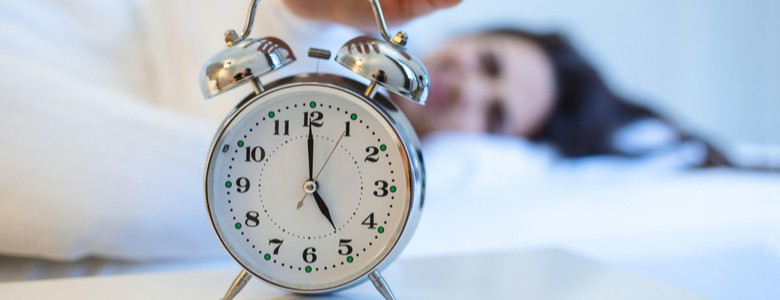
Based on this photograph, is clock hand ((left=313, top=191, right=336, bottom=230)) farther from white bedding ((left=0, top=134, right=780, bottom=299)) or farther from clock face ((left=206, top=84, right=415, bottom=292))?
white bedding ((left=0, top=134, right=780, bottom=299))

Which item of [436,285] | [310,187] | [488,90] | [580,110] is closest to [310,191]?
[310,187]

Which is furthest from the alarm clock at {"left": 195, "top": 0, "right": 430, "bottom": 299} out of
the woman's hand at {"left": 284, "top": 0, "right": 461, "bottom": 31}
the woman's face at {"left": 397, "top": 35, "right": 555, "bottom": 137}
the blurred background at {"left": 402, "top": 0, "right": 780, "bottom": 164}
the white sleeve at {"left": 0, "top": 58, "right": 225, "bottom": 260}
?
the blurred background at {"left": 402, "top": 0, "right": 780, "bottom": 164}

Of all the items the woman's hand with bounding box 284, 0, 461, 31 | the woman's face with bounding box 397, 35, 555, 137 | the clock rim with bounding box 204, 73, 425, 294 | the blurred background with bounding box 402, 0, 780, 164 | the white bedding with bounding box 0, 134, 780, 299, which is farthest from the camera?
the blurred background with bounding box 402, 0, 780, 164

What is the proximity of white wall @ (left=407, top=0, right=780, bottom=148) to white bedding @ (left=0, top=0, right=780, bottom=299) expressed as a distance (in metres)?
0.91

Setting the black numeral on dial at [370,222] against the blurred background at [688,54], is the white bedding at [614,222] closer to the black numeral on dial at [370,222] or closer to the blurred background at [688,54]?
the black numeral on dial at [370,222]

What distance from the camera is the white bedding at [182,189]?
2.99 feet

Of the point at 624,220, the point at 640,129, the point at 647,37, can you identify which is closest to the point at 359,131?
the point at 624,220

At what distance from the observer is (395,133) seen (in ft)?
2.01

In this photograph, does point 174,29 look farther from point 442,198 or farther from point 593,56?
point 593,56

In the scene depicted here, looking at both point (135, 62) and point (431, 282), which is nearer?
A: point (431, 282)

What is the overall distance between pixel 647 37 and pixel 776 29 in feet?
1.49

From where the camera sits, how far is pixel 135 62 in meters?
1.55

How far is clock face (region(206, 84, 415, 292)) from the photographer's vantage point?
623mm

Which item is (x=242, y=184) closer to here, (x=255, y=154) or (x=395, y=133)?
(x=255, y=154)
